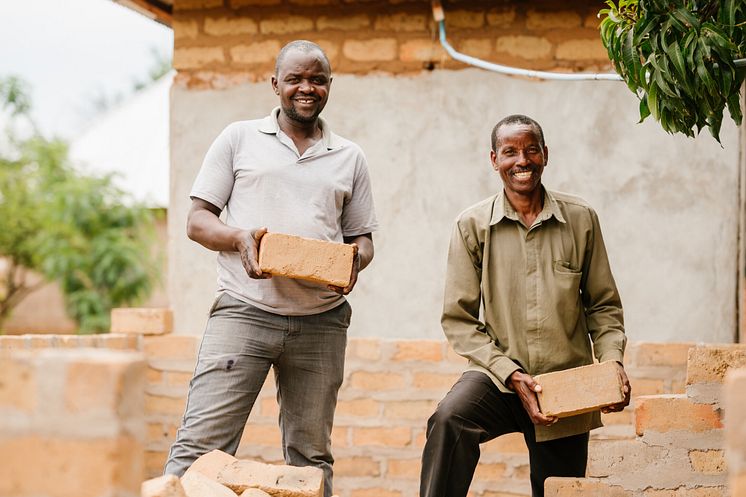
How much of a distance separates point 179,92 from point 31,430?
4.62 m

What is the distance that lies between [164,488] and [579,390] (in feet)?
5.63

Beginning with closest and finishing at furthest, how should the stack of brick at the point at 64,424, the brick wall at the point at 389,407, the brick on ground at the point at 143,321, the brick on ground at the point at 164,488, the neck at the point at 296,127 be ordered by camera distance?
the stack of brick at the point at 64,424, the brick on ground at the point at 164,488, the neck at the point at 296,127, the brick wall at the point at 389,407, the brick on ground at the point at 143,321

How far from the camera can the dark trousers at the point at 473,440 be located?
3812mm

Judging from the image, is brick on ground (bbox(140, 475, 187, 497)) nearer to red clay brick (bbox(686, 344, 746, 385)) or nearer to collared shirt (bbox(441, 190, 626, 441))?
collared shirt (bbox(441, 190, 626, 441))

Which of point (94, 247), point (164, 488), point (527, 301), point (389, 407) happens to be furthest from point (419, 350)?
point (94, 247)

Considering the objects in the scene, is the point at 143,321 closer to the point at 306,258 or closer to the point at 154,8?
the point at 154,8

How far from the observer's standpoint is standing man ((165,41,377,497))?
3.82 m

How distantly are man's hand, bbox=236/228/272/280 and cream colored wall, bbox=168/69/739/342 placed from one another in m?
2.64

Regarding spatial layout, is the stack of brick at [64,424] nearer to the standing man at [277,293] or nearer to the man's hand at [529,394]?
the standing man at [277,293]

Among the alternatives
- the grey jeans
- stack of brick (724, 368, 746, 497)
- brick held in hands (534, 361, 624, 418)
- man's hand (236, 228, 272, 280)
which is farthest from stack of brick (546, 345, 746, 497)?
stack of brick (724, 368, 746, 497)

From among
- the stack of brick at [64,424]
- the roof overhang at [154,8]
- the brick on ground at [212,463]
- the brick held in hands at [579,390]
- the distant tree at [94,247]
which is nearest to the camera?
the stack of brick at [64,424]

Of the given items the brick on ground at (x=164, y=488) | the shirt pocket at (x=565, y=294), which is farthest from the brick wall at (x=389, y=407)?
the brick on ground at (x=164, y=488)

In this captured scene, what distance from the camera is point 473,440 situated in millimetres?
3848

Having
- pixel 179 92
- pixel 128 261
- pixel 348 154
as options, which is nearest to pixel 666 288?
pixel 348 154
